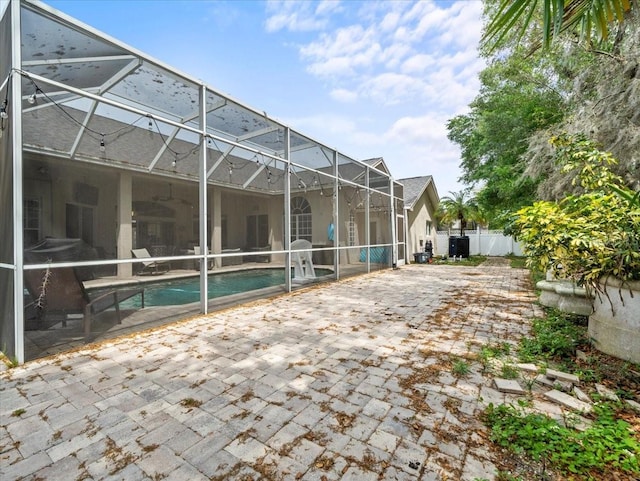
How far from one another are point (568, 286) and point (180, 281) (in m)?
8.67

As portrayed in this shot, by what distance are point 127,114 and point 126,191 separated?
11.3 ft

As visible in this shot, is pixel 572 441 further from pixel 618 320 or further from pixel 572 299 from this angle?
pixel 572 299

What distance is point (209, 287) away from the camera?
8.24 m

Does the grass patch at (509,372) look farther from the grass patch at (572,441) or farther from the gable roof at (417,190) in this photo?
the gable roof at (417,190)

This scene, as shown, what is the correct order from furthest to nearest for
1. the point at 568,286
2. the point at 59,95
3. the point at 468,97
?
1. the point at 468,97
2. the point at 59,95
3. the point at 568,286

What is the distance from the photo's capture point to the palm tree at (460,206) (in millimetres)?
17297

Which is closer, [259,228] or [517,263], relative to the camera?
[517,263]

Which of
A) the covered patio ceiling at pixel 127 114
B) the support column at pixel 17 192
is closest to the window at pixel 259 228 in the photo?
the covered patio ceiling at pixel 127 114

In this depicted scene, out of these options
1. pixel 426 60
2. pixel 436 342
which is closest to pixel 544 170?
pixel 426 60

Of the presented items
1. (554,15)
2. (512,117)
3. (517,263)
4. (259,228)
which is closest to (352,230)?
(259,228)

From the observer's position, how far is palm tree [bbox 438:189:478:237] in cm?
1730

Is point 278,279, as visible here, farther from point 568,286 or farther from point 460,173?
point 460,173

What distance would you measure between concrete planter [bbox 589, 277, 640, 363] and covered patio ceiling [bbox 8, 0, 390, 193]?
16.8 ft

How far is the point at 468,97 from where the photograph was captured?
13102mm
